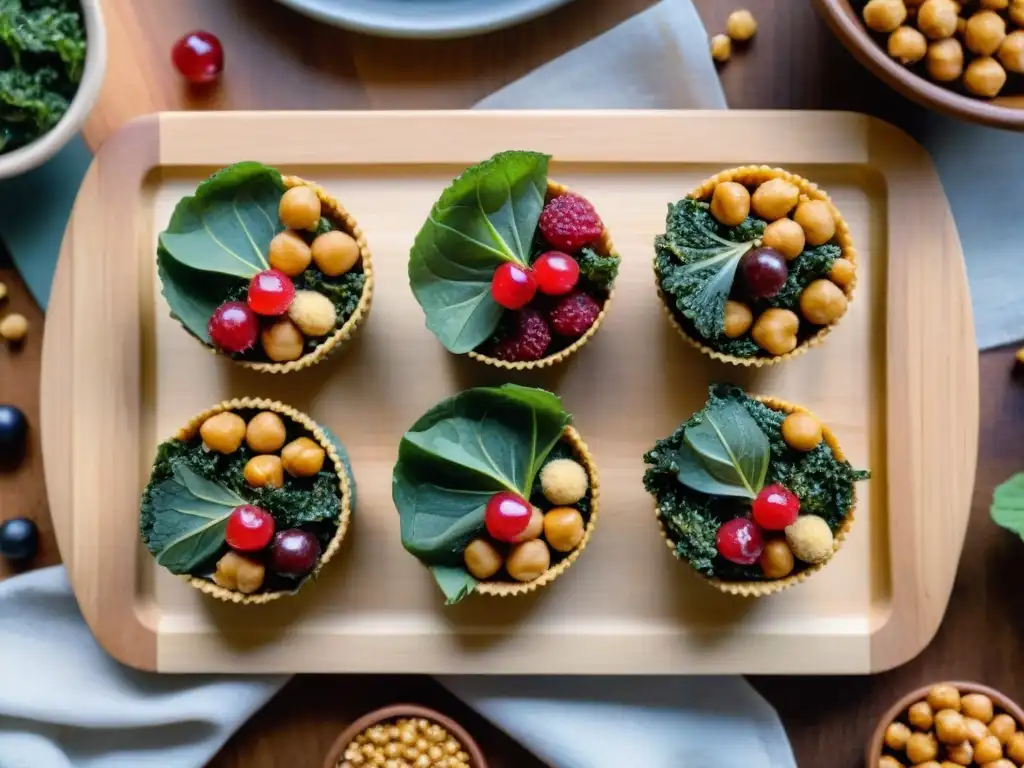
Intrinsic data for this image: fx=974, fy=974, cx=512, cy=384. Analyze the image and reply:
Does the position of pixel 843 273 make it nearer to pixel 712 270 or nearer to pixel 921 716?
pixel 712 270

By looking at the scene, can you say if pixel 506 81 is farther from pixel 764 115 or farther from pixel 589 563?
pixel 589 563

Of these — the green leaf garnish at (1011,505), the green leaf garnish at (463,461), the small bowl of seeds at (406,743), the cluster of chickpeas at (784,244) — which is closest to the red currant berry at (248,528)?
the green leaf garnish at (463,461)

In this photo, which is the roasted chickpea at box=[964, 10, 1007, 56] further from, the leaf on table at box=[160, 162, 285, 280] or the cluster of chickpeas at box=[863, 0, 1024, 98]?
the leaf on table at box=[160, 162, 285, 280]

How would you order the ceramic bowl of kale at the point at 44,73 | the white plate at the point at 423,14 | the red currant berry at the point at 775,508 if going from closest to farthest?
1. the red currant berry at the point at 775,508
2. the ceramic bowl of kale at the point at 44,73
3. the white plate at the point at 423,14

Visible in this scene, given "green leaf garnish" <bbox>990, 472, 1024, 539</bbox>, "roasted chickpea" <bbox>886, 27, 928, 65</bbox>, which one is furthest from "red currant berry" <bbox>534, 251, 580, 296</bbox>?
"green leaf garnish" <bbox>990, 472, 1024, 539</bbox>

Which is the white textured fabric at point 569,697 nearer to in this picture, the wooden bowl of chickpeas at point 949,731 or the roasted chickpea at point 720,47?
the roasted chickpea at point 720,47

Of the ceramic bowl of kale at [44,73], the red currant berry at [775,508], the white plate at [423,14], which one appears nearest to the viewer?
the red currant berry at [775,508]

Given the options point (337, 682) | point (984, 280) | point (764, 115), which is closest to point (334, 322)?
point (337, 682)
